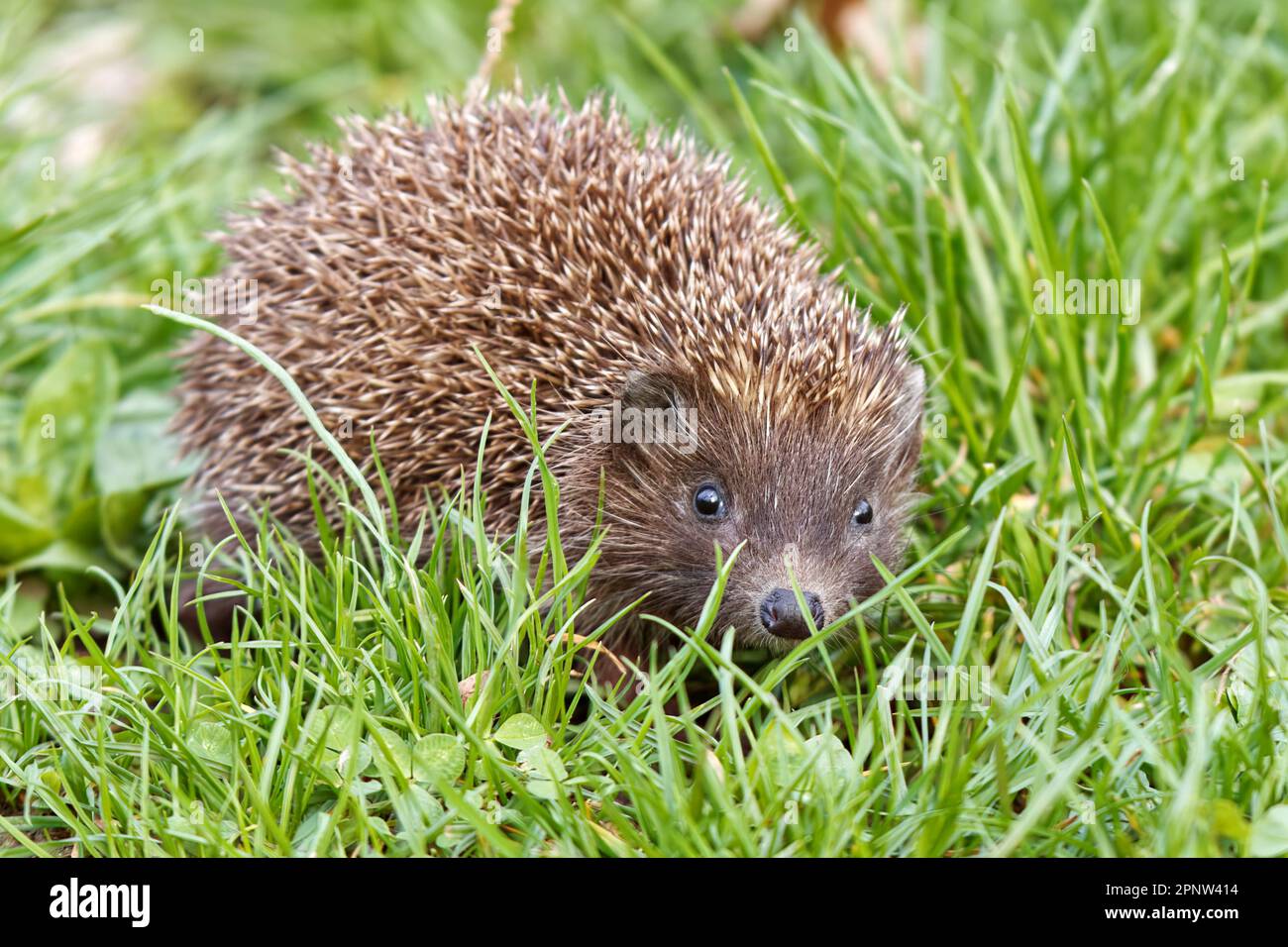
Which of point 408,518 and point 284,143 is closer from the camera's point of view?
point 408,518

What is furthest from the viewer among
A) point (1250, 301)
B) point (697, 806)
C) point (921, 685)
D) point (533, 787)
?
point (1250, 301)

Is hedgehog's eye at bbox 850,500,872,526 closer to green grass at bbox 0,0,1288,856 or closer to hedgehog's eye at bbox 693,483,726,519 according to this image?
green grass at bbox 0,0,1288,856

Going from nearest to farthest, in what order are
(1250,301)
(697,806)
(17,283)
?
1. (697,806)
2. (17,283)
3. (1250,301)

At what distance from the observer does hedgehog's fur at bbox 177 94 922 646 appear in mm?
4797

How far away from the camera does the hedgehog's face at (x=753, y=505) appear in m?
4.66

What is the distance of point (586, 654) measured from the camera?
4.99 m

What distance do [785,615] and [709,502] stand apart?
64cm

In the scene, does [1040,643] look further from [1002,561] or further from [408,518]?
[408,518]

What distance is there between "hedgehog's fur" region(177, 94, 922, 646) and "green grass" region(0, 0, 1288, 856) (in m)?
0.28

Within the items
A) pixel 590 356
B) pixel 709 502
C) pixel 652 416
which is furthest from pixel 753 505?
pixel 590 356

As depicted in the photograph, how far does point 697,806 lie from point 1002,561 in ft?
5.58

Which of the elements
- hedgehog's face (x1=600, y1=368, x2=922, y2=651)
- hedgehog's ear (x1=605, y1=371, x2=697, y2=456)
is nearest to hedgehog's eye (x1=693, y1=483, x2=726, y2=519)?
hedgehog's face (x1=600, y1=368, x2=922, y2=651)
